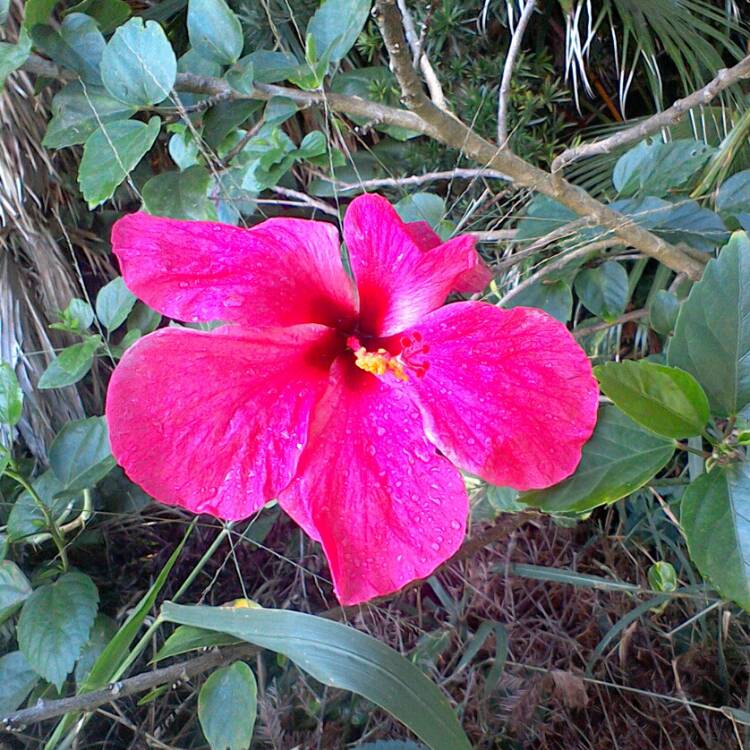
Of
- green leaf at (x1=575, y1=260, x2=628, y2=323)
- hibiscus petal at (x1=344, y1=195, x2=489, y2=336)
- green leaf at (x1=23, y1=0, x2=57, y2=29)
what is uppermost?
green leaf at (x1=23, y1=0, x2=57, y2=29)

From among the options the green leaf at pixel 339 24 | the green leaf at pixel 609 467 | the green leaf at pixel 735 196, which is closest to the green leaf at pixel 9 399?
the green leaf at pixel 339 24

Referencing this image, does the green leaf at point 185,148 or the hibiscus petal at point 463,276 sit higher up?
the green leaf at point 185,148

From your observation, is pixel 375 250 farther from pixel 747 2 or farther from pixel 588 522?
pixel 747 2

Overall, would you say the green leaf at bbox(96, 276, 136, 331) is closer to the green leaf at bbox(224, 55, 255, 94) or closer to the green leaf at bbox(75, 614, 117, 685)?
the green leaf at bbox(224, 55, 255, 94)

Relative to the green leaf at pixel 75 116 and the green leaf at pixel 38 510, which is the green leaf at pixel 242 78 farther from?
the green leaf at pixel 38 510

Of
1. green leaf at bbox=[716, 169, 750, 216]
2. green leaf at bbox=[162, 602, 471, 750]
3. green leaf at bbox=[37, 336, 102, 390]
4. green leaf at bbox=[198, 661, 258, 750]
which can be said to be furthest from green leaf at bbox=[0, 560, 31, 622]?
green leaf at bbox=[716, 169, 750, 216]

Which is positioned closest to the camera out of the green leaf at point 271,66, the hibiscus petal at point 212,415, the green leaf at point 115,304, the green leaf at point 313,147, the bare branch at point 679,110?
the hibiscus petal at point 212,415
